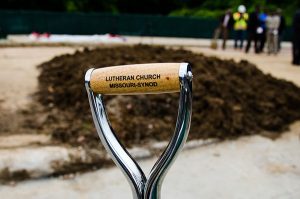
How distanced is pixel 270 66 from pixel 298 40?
2.74 feet

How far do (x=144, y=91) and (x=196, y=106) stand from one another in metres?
3.28

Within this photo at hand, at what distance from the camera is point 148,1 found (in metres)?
30.9

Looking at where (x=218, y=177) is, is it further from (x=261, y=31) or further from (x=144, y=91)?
(x=261, y=31)

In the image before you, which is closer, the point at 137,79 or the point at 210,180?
the point at 137,79

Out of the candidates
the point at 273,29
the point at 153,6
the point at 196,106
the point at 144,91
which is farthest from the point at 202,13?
A: the point at 144,91

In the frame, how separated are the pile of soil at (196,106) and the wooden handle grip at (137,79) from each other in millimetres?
2290

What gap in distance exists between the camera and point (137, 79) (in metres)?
1.65

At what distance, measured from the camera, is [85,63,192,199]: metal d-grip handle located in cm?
158

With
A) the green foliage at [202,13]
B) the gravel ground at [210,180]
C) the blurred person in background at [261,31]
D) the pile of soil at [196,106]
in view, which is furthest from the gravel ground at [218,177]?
the green foliage at [202,13]

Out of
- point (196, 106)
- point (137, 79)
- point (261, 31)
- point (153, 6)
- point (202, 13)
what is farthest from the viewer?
point (153, 6)

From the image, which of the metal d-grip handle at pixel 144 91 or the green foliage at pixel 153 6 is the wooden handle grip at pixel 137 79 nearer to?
the metal d-grip handle at pixel 144 91

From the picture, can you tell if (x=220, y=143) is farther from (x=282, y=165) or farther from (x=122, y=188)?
(x=122, y=188)

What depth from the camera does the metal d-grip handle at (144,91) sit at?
158 centimetres

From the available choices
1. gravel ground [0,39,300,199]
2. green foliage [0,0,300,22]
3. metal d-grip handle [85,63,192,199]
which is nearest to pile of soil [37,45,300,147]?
gravel ground [0,39,300,199]
